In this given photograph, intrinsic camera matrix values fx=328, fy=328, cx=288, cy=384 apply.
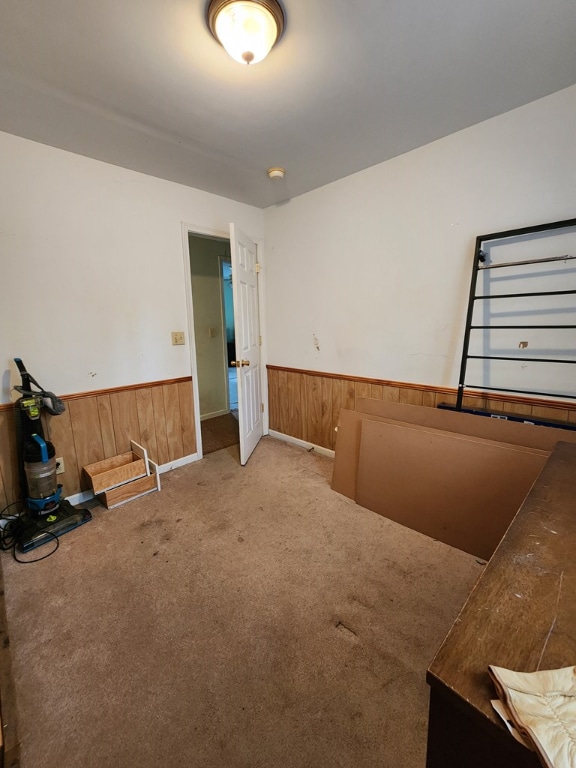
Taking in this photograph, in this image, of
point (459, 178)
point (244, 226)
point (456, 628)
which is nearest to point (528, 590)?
point (456, 628)

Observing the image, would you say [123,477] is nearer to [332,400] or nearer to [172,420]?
[172,420]

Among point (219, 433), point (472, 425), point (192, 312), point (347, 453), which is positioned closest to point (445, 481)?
point (472, 425)

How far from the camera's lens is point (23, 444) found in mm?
2006

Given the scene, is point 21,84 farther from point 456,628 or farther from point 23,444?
point 456,628

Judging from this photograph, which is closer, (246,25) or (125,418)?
(246,25)

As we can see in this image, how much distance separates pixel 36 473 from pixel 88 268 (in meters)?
1.39

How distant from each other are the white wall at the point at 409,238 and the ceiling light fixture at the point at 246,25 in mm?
1349

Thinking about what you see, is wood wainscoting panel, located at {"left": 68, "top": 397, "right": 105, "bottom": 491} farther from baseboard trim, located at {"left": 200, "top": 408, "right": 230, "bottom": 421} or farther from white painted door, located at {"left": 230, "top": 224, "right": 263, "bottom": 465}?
baseboard trim, located at {"left": 200, "top": 408, "right": 230, "bottom": 421}

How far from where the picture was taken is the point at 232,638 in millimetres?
1368

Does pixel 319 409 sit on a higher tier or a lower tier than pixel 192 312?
lower

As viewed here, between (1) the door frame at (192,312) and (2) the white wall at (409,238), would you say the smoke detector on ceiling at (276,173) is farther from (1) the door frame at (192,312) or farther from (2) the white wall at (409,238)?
(1) the door frame at (192,312)

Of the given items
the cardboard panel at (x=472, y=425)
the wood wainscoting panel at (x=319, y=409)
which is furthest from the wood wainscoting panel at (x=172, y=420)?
the cardboard panel at (x=472, y=425)

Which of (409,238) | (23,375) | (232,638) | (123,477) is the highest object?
(409,238)

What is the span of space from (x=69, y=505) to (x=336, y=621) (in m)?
1.85
